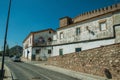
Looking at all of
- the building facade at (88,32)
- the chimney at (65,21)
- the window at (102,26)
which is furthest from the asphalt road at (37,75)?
the chimney at (65,21)

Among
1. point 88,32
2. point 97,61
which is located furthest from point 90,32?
point 97,61

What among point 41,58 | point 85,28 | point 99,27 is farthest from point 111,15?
point 41,58

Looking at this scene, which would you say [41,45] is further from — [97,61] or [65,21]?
[97,61]

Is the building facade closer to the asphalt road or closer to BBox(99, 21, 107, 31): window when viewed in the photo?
BBox(99, 21, 107, 31): window

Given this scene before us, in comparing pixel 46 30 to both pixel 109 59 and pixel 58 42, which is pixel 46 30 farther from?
pixel 109 59

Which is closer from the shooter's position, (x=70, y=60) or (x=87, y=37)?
(x=70, y=60)

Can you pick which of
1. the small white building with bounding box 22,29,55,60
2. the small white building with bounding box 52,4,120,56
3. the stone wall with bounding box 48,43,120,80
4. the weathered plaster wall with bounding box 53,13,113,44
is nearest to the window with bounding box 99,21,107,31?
the small white building with bounding box 52,4,120,56

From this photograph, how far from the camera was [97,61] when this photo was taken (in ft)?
58.0

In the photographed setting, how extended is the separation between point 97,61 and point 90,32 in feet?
35.4

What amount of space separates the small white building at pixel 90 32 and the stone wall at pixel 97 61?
558 cm

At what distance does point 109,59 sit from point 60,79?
551cm

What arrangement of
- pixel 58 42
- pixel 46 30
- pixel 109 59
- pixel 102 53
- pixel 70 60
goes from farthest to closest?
pixel 46 30 → pixel 58 42 → pixel 70 60 → pixel 102 53 → pixel 109 59

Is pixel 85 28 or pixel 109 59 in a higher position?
pixel 85 28

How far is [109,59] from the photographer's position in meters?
15.9
